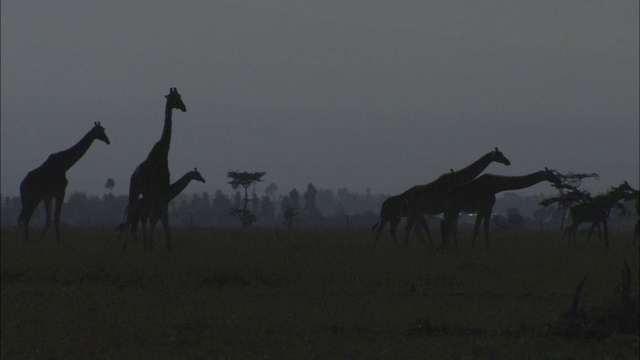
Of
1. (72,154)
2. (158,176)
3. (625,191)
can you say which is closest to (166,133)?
(158,176)

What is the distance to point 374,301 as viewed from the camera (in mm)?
15469

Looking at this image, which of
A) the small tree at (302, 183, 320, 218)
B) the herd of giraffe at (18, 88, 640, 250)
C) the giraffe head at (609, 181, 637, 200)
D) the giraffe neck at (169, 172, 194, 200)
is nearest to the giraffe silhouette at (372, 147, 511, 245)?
the herd of giraffe at (18, 88, 640, 250)

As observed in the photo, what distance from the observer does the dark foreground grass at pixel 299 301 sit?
1184 cm

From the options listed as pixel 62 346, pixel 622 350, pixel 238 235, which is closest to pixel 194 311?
pixel 62 346

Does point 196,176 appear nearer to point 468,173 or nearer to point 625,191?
point 468,173

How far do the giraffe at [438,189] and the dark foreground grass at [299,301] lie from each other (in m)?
1.35

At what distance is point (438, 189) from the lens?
2569 centimetres

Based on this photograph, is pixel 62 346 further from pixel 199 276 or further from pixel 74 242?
pixel 74 242

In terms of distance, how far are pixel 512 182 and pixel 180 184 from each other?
9804 millimetres

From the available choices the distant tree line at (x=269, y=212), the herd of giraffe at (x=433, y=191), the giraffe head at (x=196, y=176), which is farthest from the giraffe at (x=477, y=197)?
the distant tree line at (x=269, y=212)

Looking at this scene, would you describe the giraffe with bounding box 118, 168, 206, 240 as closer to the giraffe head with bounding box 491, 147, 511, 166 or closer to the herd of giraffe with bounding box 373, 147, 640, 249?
the herd of giraffe with bounding box 373, 147, 640, 249

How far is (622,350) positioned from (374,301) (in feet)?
15.2

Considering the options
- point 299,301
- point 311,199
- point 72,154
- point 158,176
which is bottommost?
point 299,301

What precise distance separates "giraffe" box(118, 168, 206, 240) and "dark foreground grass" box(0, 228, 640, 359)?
0.73m
